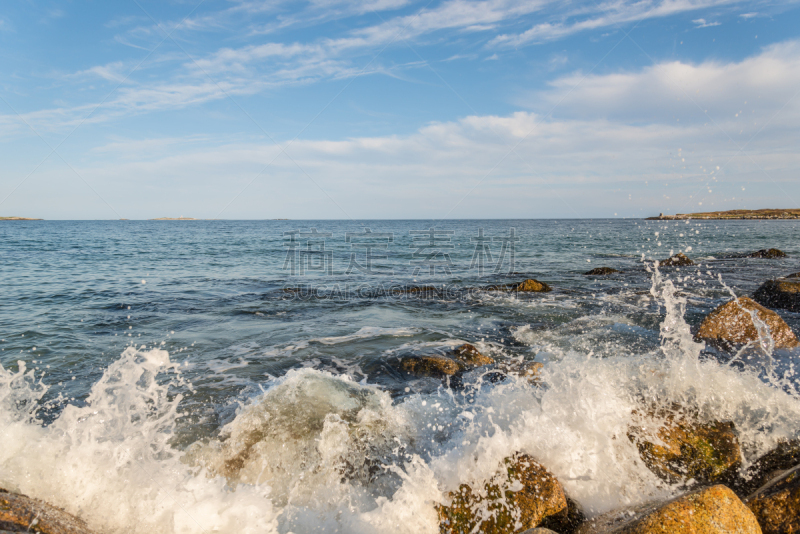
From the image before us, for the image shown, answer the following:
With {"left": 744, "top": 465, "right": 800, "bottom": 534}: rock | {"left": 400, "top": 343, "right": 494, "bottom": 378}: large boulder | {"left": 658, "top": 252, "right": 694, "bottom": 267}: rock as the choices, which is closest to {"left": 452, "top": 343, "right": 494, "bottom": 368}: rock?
{"left": 400, "top": 343, "right": 494, "bottom": 378}: large boulder

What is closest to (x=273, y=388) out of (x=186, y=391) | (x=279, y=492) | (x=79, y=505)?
(x=186, y=391)

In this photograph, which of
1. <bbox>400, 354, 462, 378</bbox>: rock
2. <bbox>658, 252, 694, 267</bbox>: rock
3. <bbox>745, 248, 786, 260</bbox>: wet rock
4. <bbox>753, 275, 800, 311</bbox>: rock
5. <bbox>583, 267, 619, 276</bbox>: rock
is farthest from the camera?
<bbox>745, 248, 786, 260</bbox>: wet rock

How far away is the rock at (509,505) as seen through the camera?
3.16 metres

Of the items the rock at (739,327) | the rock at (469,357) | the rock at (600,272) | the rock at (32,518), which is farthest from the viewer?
the rock at (600,272)

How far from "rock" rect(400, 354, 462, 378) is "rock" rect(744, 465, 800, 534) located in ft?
12.5

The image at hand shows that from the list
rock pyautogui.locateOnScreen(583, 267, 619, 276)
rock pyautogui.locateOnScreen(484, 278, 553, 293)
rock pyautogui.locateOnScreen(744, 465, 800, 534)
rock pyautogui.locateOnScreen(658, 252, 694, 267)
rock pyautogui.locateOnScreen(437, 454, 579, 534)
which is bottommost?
rock pyautogui.locateOnScreen(437, 454, 579, 534)

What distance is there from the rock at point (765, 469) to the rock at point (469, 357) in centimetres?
347

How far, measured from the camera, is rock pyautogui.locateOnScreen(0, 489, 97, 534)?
8.68 ft

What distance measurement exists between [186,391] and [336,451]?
2.87 metres

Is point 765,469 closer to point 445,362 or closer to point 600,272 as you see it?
point 445,362

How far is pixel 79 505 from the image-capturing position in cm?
338

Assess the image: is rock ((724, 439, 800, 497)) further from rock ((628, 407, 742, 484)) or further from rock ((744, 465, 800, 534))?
rock ((744, 465, 800, 534))

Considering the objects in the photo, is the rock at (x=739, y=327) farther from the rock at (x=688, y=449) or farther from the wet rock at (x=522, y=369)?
the rock at (x=688, y=449)

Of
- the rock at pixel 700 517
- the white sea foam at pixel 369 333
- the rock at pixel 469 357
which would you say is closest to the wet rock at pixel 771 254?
the white sea foam at pixel 369 333
